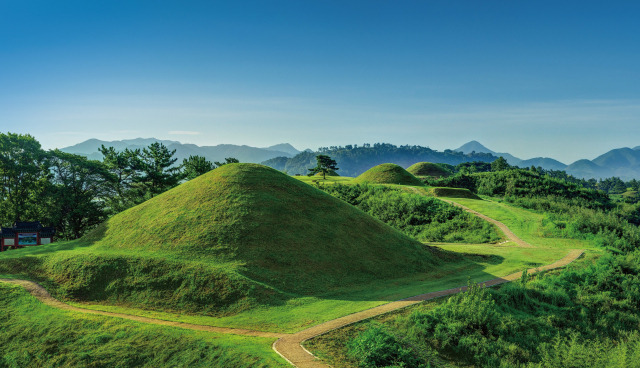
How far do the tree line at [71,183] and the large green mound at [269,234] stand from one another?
60.8ft

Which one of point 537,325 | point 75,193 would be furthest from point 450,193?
point 75,193

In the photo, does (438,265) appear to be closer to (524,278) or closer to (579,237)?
(524,278)

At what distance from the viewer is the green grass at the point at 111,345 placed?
11.4 m

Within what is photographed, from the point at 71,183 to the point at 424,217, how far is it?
4211cm

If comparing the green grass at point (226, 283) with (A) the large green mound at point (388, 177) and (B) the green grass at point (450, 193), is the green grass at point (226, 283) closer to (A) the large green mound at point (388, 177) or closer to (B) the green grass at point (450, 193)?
(B) the green grass at point (450, 193)

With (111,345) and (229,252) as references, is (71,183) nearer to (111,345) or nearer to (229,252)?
(229,252)

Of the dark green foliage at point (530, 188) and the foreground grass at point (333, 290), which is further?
the dark green foliage at point (530, 188)

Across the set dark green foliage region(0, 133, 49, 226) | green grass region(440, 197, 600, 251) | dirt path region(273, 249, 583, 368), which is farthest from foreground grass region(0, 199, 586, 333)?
dark green foliage region(0, 133, 49, 226)

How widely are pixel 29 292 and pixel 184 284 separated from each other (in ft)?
25.8

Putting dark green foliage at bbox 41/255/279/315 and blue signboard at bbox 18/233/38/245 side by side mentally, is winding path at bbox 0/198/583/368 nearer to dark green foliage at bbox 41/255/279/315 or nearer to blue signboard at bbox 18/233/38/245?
dark green foliage at bbox 41/255/279/315

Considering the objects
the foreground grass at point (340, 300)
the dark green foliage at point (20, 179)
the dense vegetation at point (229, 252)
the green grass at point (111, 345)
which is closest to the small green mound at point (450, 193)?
the foreground grass at point (340, 300)

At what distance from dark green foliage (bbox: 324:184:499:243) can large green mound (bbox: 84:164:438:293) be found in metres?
14.7

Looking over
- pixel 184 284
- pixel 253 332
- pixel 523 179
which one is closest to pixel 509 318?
pixel 253 332

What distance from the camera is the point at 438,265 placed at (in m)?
23.1
